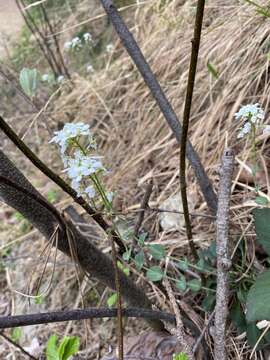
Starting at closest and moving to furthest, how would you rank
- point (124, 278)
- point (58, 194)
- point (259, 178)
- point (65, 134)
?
point (65, 134), point (124, 278), point (259, 178), point (58, 194)

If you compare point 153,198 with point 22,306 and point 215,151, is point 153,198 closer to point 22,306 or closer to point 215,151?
point 215,151

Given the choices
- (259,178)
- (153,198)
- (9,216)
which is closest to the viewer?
(259,178)

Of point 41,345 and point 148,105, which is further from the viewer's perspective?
point 148,105

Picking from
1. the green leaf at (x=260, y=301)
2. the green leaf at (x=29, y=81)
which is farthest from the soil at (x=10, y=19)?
the green leaf at (x=260, y=301)

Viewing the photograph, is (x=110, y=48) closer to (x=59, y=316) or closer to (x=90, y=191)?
(x=90, y=191)

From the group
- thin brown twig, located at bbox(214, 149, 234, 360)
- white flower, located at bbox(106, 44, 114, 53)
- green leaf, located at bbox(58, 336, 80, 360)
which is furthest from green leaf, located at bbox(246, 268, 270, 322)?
white flower, located at bbox(106, 44, 114, 53)

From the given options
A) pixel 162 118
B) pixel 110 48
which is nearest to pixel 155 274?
pixel 162 118

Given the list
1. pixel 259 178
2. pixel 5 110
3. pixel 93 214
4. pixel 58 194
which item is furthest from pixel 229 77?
pixel 5 110
